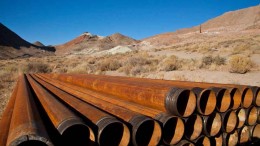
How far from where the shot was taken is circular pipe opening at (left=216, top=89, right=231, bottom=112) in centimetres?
341

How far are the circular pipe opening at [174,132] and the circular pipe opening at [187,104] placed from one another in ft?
0.41

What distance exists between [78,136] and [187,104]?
160 cm

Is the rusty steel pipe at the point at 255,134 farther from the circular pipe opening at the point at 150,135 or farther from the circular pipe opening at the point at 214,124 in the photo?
the circular pipe opening at the point at 150,135

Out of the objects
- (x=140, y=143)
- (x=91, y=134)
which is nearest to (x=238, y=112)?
(x=140, y=143)

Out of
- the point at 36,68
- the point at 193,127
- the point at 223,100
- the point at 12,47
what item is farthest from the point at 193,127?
the point at 12,47

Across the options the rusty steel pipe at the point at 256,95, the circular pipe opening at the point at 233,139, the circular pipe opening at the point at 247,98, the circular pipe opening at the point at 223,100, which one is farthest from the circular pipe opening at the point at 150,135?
the rusty steel pipe at the point at 256,95

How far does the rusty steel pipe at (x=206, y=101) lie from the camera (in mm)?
3197

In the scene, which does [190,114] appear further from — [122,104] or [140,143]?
[122,104]

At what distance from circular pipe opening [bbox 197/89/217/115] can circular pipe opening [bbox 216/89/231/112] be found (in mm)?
163

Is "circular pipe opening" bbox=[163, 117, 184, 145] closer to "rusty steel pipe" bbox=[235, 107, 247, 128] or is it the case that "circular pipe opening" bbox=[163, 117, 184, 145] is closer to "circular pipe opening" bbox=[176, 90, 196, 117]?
"circular pipe opening" bbox=[176, 90, 196, 117]

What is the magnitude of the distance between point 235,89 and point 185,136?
1118mm

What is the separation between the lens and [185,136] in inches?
124

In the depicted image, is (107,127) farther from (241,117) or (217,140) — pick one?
(241,117)

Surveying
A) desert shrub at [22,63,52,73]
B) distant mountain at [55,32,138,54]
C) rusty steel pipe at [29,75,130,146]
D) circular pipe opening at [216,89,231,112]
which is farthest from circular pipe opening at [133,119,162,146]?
distant mountain at [55,32,138,54]
